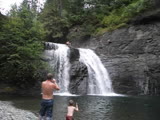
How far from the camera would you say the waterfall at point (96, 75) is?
30641 millimetres

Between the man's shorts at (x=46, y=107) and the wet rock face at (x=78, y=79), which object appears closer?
the man's shorts at (x=46, y=107)

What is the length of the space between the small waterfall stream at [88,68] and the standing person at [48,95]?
19268mm

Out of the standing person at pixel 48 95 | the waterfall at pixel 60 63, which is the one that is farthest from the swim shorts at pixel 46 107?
the waterfall at pixel 60 63

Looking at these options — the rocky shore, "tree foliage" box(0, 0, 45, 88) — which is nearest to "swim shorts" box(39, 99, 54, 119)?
the rocky shore

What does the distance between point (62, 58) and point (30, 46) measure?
5.37 m

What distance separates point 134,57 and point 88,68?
5.44 m

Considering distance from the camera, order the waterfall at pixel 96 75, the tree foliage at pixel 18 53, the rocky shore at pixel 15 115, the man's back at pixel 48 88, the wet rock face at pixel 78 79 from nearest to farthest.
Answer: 1. the man's back at pixel 48 88
2. the rocky shore at pixel 15 115
3. the tree foliage at pixel 18 53
4. the wet rock face at pixel 78 79
5. the waterfall at pixel 96 75

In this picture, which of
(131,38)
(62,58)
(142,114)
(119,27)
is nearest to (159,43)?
(131,38)

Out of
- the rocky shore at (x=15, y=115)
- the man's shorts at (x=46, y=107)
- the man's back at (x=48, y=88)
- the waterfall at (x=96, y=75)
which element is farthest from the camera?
the waterfall at (x=96, y=75)

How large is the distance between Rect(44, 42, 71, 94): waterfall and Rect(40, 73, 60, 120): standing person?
759 inches

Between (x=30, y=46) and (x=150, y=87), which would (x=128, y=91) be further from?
(x=30, y=46)

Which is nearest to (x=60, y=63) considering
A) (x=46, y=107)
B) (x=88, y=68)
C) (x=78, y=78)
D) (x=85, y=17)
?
Result: (x=78, y=78)

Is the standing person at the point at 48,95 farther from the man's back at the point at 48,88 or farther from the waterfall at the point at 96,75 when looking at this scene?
the waterfall at the point at 96,75

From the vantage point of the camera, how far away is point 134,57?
32594 mm
